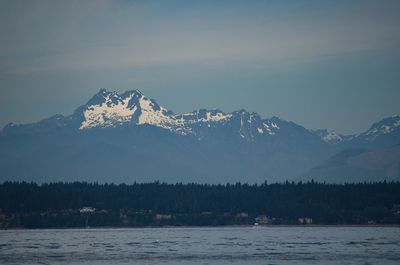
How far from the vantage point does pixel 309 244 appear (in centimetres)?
19100

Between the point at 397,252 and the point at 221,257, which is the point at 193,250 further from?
the point at 397,252

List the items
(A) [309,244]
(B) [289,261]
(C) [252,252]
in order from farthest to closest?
(A) [309,244], (C) [252,252], (B) [289,261]

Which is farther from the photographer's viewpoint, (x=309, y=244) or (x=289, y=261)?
(x=309, y=244)

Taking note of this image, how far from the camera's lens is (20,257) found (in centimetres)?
16338

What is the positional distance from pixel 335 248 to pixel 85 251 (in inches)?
1694

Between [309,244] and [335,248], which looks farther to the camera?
[309,244]

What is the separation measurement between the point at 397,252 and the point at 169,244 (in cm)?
5129

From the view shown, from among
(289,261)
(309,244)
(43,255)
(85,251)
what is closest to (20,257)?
(43,255)

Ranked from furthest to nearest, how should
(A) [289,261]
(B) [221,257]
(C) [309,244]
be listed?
1. (C) [309,244]
2. (B) [221,257]
3. (A) [289,261]

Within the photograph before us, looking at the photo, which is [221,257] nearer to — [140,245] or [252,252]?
[252,252]

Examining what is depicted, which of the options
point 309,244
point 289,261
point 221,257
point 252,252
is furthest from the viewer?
point 309,244

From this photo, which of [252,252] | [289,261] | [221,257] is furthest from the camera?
[252,252]

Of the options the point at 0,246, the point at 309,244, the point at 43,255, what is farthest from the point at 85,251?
the point at 309,244

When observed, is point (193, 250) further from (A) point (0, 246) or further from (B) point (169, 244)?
(A) point (0, 246)
